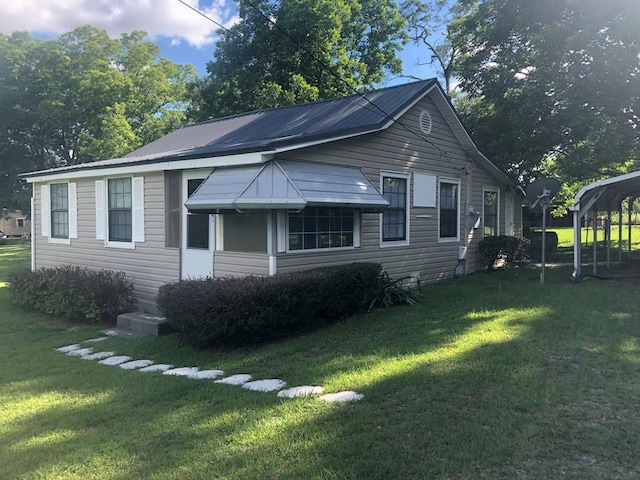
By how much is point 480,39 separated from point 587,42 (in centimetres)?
510

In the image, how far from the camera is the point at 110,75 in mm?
29797

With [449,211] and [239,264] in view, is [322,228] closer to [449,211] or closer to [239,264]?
[239,264]

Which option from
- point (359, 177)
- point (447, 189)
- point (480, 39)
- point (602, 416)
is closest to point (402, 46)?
point (480, 39)

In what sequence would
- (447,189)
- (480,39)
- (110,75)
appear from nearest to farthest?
(447,189)
(480,39)
(110,75)

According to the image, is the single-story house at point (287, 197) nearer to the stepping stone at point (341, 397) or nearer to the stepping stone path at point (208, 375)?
the stepping stone path at point (208, 375)

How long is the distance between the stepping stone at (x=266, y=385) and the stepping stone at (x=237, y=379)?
13 cm

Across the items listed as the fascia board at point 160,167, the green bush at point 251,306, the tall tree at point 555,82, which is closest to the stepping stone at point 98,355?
the green bush at point 251,306

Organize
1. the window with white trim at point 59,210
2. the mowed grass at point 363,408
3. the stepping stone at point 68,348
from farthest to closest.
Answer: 1. the window with white trim at point 59,210
2. the stepping stone at point 68,348
3. the mowed grass at point 363,408

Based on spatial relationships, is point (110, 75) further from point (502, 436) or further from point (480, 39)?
point (502, 436)

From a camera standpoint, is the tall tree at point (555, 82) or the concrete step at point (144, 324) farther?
the tall tree at point (555, 82)

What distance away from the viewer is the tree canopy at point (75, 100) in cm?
2877

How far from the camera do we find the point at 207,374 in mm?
5598

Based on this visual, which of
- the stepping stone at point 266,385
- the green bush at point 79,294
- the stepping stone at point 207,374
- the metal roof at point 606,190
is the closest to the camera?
the stepping stone at point 266,385

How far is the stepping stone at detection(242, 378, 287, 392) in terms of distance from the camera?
16.1ft
